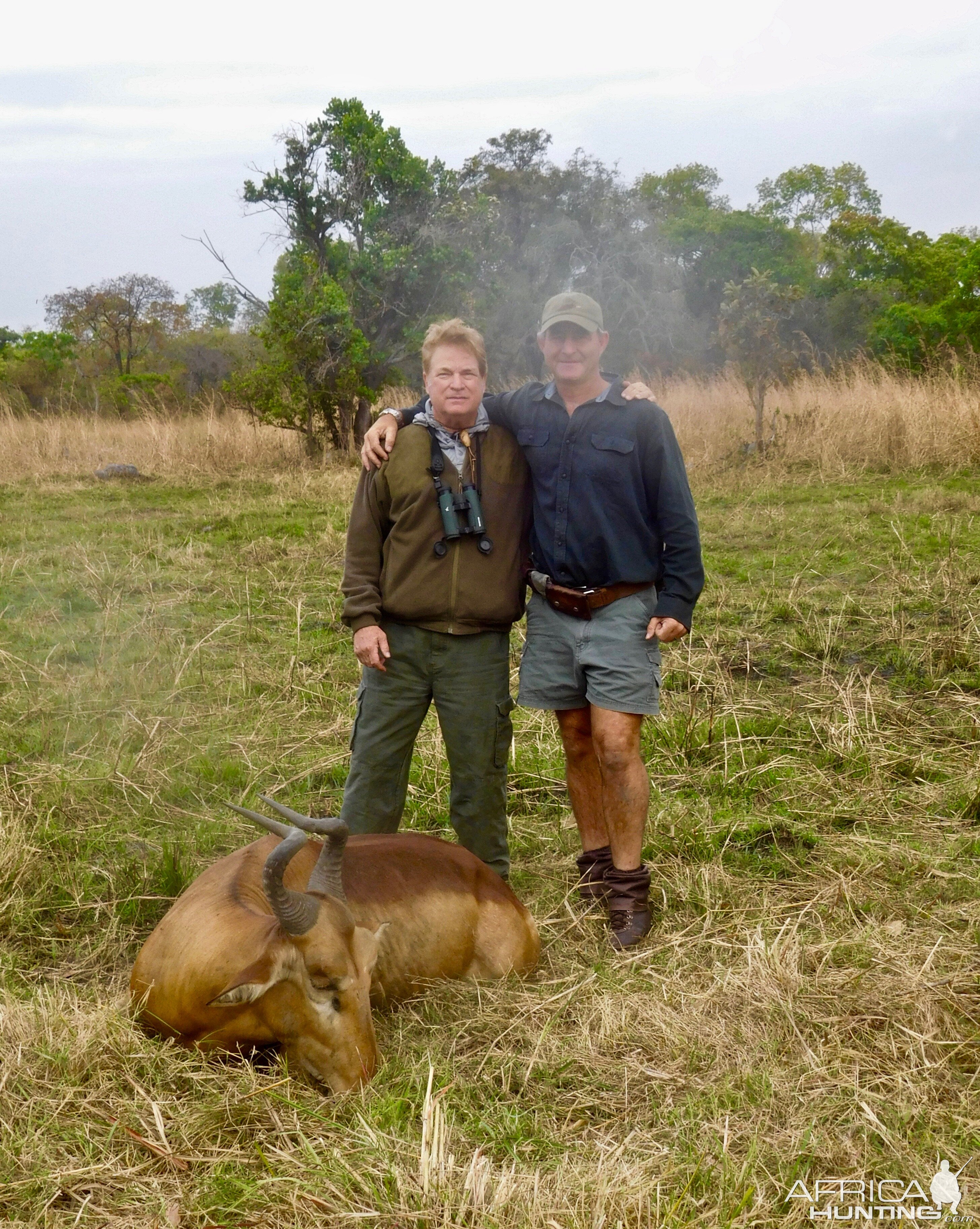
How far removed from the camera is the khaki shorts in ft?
14.3

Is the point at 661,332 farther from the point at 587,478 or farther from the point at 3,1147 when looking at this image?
the point at 3,1147

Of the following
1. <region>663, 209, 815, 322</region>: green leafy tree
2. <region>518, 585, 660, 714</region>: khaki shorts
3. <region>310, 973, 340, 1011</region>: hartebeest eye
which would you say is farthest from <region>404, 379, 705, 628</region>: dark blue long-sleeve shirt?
<region>663, 209, 815, 322</region>: green leafy tree

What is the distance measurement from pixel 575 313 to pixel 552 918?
2.37 meters

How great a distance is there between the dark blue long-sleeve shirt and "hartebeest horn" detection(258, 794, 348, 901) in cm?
148

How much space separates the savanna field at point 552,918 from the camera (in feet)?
9.36

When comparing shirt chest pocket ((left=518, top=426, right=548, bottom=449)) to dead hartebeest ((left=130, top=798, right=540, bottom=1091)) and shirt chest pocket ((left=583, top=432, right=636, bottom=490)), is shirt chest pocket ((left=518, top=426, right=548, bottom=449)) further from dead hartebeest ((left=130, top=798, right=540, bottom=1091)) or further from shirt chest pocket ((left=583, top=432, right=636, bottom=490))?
dead hartebeest ((left=130, top=798, right=540, bottom=1091))

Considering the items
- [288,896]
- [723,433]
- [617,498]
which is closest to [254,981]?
[288,896]

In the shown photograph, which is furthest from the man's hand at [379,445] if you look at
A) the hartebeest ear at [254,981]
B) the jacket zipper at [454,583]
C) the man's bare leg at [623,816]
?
the hartebeest ear at [254,981]

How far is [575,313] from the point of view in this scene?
14.2 ft

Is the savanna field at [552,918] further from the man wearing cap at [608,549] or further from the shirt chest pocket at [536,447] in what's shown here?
the shirt chest pocket at [536,447]

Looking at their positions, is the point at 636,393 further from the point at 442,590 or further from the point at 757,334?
the point at 757,334

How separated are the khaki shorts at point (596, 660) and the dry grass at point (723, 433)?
10435 mm

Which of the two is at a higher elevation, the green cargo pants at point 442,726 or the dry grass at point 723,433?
the dry grass at point 723,433

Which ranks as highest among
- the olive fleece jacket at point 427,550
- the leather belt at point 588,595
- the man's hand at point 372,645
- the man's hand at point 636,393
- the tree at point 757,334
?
the tree at point 757,334
